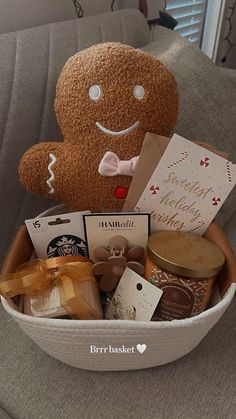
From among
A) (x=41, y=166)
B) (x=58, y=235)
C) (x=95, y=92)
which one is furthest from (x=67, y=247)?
(x=95, y=92)

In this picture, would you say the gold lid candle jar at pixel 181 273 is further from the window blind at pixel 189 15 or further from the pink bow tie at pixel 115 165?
the window blind at pixel 189 15

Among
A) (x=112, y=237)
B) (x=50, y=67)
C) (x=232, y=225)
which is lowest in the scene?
(x=232, y=225)

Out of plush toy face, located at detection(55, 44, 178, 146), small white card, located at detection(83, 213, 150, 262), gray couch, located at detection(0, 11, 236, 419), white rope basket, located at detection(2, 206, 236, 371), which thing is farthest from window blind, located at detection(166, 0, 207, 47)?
white rope basket, located at detection(2, 206, 236, 371)

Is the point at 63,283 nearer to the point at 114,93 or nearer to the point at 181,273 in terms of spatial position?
the point at 181,273

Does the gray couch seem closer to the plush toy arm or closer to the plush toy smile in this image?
the plush toy arm

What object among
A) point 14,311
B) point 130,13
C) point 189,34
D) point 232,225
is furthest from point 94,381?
point 189,34

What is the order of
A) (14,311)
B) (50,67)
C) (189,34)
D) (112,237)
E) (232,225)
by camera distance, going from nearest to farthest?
(14,311) < (112,237) < (50,67) < (232,225) < (189,34)

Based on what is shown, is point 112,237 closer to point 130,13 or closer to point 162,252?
point 162,252

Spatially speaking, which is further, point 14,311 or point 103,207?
point 103,207
